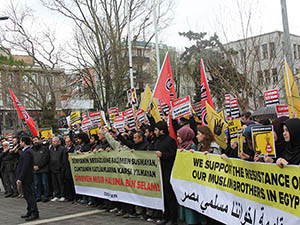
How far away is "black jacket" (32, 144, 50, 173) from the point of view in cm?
1144

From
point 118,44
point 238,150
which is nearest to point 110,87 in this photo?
point 118,44

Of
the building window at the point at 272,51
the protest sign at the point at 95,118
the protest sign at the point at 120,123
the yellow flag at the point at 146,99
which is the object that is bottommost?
the protest sign at the point at 120,123

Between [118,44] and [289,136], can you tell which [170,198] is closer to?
[289,136]

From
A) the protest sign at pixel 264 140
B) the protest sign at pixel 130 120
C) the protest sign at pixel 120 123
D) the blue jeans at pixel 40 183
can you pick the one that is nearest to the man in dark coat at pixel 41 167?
the blue jeans at pixel 40 183

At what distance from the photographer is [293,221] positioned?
4.54 m

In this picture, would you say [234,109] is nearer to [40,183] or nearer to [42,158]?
[42,158]

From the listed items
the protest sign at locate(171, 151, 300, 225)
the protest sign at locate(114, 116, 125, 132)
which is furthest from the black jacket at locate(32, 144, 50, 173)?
the protest sign at locate(171, 151, 300, 225)

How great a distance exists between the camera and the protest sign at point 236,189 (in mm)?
4711

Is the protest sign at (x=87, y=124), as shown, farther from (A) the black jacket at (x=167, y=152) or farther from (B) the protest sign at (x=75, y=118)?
(A) the black jacket at (x=167, y=152)

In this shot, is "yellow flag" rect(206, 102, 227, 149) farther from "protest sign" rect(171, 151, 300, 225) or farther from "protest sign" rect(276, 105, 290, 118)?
"protest sign" rect(276, 105, 290, 118)

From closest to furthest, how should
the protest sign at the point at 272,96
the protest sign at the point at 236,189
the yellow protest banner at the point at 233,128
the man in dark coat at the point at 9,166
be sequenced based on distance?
1. the protest sign at the point at 236,189
2. the yellow protest banner at the point at 233,128
3. the protest sign at the point at 272,96
4. the man in dark coat at the point at 9,166

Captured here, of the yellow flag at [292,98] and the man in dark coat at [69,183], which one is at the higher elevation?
the yellow flag at [292,98]

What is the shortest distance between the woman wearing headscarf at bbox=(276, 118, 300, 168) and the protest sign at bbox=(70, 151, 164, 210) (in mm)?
3154

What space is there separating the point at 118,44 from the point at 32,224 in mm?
21878
